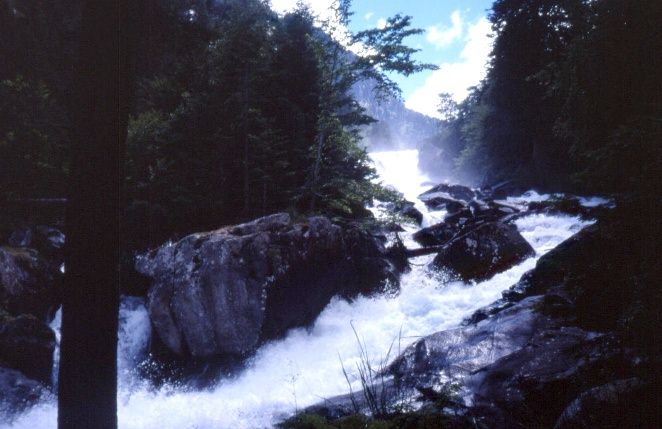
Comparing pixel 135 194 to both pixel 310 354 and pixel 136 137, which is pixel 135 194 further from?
pixel 310 354

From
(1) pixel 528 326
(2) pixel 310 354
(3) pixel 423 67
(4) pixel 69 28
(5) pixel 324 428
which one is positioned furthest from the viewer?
(4) pixel 69 28

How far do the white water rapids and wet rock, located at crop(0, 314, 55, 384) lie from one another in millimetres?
1032

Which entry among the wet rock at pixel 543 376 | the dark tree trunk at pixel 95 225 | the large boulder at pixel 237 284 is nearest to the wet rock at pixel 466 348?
the wet rock at pixel 543 376

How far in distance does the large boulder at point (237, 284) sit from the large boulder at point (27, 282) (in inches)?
85.7

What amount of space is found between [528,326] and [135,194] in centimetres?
1135

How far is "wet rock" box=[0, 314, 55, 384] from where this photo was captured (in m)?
7.80

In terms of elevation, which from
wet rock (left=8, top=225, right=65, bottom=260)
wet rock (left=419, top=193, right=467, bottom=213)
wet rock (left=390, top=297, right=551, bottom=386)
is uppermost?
wet rock (left=419, top=193, right=467, bottom=213)

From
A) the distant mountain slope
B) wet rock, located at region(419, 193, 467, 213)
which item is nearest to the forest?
wet rock, located at region(419, 193, 467, 213)

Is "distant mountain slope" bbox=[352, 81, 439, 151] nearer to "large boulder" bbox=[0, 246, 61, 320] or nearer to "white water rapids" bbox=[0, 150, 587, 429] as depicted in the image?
"white water rapids" bbox=[0, 150, 587, 429]

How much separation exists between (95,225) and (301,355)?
26.3 ft

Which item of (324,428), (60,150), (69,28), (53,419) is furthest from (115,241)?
(69,28)

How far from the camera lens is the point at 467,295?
11.5 metres

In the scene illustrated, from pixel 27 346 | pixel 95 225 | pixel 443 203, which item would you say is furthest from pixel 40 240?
pixel 443 203

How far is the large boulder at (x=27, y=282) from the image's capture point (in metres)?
8.88
